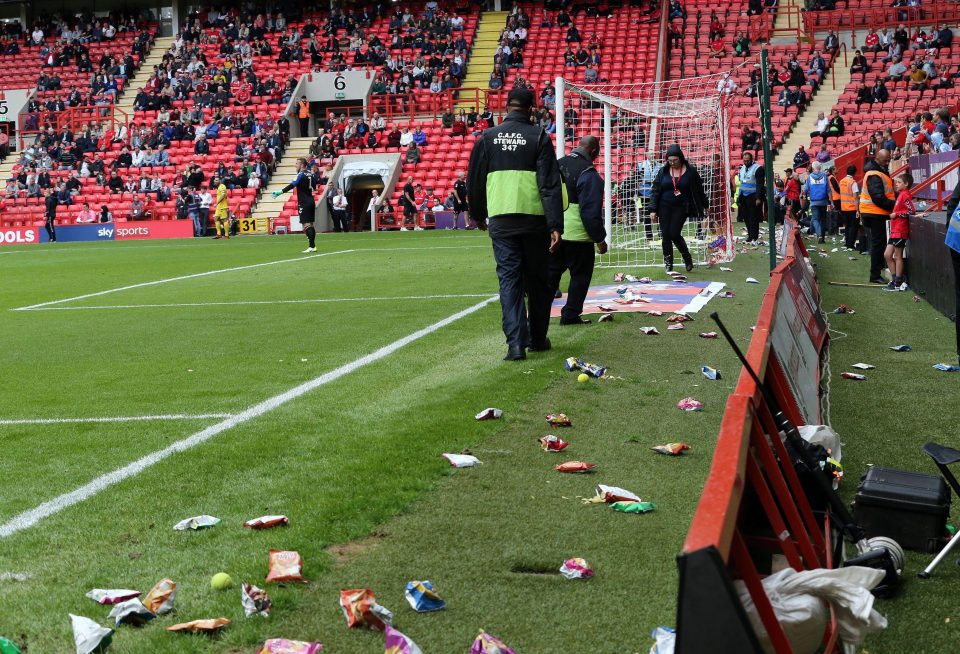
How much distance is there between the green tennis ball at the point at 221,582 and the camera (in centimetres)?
406

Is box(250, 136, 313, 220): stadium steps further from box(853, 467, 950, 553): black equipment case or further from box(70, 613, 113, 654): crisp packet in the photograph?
box(70, 613, 113, 654): crisp packet

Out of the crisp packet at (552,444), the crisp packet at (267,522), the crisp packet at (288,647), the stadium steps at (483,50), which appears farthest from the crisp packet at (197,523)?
the stadium steps at (483,50)

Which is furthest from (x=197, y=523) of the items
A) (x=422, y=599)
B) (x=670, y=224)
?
(x=670, y=224)

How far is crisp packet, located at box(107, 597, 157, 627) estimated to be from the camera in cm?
380

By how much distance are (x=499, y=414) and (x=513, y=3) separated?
156 ft

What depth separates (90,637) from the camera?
3557mm

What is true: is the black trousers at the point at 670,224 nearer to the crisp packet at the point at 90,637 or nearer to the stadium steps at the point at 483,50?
the crisp packet at the point at 90,637

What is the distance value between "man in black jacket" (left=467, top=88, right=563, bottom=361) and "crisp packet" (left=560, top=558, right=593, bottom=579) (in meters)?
4.85

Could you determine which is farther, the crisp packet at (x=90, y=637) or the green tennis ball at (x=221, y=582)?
the green tennis ball at (x=221, y=582)

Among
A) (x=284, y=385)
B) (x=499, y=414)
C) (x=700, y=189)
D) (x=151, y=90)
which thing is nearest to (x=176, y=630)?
(x=499, y=414)

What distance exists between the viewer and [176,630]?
12.1 feet

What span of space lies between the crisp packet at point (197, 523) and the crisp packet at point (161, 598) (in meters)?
0.81

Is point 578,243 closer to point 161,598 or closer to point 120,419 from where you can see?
point 120,419

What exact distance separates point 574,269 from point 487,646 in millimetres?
8052
